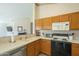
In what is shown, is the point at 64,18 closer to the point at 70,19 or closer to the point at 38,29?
the point at 70,19

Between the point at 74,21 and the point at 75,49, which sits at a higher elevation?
the point at 74,21

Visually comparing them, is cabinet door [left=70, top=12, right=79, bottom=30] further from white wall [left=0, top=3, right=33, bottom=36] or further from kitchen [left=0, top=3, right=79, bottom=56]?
white wall [left=0, top=3, right=33, bottom=36]

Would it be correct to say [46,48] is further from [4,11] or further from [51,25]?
[4,11]

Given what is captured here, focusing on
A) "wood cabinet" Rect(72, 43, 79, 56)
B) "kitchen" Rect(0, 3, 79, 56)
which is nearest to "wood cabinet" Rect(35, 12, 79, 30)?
"kitchen" Rect(0, 3, 79, 56)

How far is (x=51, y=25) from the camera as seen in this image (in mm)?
2520

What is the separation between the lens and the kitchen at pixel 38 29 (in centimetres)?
133

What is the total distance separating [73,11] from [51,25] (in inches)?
27.2

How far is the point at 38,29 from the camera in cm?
217

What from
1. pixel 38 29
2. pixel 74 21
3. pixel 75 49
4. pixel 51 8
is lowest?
pixel 75 49

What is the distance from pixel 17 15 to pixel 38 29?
84 centimetres

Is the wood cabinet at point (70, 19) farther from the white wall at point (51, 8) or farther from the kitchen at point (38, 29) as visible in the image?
the white wall at point (51, 8)

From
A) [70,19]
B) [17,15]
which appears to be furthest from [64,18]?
[17,15]

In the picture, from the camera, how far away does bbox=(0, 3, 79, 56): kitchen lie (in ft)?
4.37

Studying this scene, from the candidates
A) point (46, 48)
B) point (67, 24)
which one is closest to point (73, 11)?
point (67, 24)
